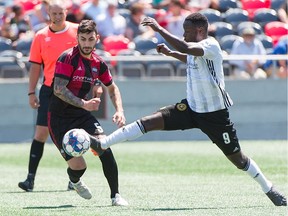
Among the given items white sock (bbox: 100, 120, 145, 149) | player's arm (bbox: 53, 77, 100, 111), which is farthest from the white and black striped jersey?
player's arm (bbox: 53, 77, 100, 111)

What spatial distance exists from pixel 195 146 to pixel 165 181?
18.5 feet

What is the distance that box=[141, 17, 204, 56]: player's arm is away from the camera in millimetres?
8055

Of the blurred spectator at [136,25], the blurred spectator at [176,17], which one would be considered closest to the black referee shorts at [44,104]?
the blurred spectator at [176,17]

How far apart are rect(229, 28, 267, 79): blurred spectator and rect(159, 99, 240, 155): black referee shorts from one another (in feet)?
32.1

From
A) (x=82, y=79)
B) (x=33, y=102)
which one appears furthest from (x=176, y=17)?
(x=82, y=79)

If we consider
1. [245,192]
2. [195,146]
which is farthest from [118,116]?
[195,146]

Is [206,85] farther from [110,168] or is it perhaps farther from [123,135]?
[110,168]

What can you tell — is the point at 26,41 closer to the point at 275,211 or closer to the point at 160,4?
the point at 160,4

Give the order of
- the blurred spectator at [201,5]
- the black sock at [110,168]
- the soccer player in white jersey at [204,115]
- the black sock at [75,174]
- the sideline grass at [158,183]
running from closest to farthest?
the sideline grass at [158,183], the soccer player in white jersey at [204,115], the black sock at [110,168], the black sock at [75,174], the blurred spectator at [201,5]

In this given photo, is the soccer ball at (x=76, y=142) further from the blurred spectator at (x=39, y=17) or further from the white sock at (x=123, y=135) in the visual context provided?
the blurred spectator at (x=39, y=17)

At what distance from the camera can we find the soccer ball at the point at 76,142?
8305 mm

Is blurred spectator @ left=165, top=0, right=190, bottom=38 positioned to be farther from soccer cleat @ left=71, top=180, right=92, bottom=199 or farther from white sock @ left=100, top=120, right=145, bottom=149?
→ white sock @ left=100, top=120, right=145, bottom=149

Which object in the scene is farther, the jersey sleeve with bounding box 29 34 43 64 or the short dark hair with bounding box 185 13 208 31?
the jersey sleeve with bounding box 29 34 43 64

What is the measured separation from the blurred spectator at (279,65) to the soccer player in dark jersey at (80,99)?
978cm
